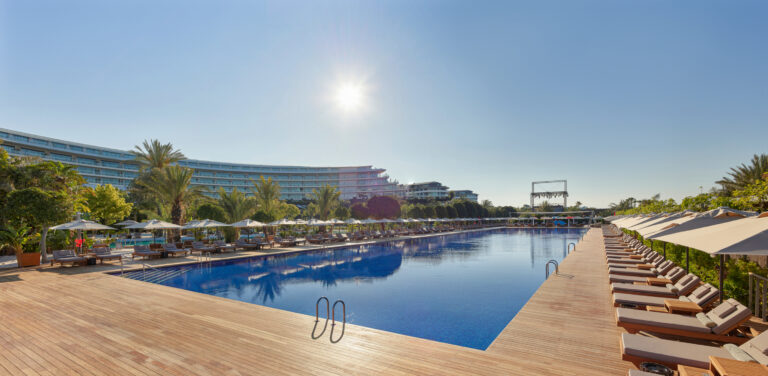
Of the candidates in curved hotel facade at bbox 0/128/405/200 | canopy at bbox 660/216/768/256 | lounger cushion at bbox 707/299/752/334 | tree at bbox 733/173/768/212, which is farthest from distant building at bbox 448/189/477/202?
canopy at bbox 660/216/768/256

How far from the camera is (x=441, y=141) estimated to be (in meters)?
26.9

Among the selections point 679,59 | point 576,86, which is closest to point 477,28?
point 576,86

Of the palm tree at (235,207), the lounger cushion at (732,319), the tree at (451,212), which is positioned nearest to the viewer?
the lounger cushion at (732,319)

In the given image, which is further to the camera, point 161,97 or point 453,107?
point 453,107

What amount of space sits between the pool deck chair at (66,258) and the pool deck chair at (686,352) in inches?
653

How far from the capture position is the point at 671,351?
145 inches

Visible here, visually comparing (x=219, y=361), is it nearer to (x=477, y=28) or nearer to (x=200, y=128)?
(x=477, y=28)

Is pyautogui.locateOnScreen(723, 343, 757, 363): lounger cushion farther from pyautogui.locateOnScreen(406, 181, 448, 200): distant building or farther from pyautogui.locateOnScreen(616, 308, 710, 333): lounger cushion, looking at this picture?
pyautogui.locateOnScreen(406, 181, 448, 200): distant building

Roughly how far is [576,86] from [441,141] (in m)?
11.0

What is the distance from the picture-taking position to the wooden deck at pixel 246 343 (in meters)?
4.00

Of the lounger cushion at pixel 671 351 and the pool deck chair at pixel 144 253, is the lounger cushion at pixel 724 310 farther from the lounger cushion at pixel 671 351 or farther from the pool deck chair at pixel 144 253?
the pool deck chair at pixel 144 253

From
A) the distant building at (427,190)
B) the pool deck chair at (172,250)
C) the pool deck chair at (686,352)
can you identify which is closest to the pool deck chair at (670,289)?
the pool deck chair at (686,352)

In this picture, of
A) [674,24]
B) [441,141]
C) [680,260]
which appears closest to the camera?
[680,260]

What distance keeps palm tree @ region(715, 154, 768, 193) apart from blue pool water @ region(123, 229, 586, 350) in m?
14.1
